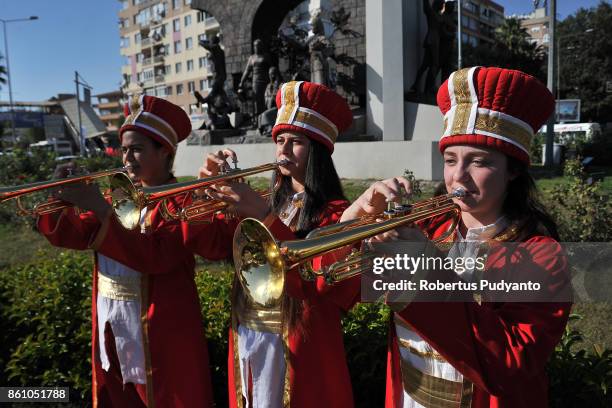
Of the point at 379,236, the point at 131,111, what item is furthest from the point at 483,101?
the point at 131,111

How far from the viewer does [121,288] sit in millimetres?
2580

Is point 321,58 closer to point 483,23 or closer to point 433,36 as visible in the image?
point 433,36

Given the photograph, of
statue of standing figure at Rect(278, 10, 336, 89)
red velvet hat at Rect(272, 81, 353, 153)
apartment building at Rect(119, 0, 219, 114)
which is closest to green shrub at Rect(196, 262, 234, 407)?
red velvet hat at Rect(272, 81, 353, 153)

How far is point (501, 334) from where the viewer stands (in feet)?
4.56

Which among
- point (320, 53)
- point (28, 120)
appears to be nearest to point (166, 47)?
point (28, 120)

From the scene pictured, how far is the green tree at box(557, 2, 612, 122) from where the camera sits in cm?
3841

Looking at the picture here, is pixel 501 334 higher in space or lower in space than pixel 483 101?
lower

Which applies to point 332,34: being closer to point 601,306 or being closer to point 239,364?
point 601,306

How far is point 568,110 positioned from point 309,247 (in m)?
30.3

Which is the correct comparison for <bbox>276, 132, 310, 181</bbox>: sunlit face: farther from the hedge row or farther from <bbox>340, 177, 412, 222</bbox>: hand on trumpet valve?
the hedge row

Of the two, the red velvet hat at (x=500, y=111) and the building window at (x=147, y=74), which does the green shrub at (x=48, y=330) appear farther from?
the building window at (x=147, y=74)

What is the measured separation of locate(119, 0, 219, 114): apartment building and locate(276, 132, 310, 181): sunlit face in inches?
2073

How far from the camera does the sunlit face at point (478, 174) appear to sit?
1612 millimetres

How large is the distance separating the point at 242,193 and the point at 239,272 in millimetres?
454
